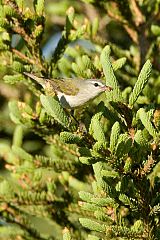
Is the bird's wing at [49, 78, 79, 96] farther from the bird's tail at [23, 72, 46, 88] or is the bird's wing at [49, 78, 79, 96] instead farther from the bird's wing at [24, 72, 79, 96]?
the bird's tail at [23, 72, 46, 88]

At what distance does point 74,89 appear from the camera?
3.60 meters

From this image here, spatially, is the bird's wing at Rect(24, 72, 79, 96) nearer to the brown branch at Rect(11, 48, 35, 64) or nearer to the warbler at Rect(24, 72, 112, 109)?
the warbler at Rect(24, 72, 112, 109)

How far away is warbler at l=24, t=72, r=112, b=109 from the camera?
3.24 m

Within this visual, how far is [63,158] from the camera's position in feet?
11.6

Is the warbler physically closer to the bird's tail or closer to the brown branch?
the bird's tail

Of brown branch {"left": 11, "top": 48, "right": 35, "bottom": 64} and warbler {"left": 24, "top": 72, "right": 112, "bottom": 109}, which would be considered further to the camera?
brown branch {"left": 11, "top": 48, "right": 35, "bottom": 64}

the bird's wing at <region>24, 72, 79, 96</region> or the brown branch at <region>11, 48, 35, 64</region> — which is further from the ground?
the brown branch at <region>11, 48, 35, 64</region>

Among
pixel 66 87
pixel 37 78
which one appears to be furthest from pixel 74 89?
pixel 37 78

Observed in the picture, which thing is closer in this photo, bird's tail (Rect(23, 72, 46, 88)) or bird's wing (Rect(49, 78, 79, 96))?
bird's tail (Rect(23, 72, 46, 88))

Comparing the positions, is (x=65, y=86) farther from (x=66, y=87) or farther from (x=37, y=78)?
(x=37, y=78)

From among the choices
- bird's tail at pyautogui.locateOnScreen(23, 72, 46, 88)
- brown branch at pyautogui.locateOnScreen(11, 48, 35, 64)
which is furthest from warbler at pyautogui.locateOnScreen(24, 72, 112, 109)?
brown branch at pyautogui.locateOnScreen(11, 48, 35, 64)

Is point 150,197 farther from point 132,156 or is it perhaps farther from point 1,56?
Answer: point 1,56

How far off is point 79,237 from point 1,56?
142 centimetres

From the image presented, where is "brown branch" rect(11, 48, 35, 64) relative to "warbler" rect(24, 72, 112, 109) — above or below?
above
